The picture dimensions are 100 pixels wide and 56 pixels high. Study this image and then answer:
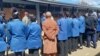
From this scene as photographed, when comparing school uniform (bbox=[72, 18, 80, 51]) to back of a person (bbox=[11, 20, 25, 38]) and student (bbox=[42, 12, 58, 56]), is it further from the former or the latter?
back of a person (bbox=[11, 20, 25, 38])

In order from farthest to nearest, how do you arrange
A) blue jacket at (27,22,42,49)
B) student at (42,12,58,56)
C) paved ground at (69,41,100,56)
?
1. paved ground at (69,41,100,56)
2. student at (42,12,58,56)
3. blue jacket at (27,22,42,49)

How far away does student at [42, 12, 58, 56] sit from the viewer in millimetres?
8438

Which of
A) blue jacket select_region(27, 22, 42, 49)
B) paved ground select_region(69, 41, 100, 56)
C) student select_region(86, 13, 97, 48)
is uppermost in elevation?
blue jacket select_region(27, 22, 42, 49)

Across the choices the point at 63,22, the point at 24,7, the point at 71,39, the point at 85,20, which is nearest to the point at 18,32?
the point at 63,22

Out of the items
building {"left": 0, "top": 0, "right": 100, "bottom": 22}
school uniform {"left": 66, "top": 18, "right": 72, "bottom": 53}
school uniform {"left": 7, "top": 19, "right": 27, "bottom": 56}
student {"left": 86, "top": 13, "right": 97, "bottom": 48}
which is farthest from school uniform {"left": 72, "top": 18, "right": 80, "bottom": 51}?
school uniform {"left": 7, "top": 19, "right": 27, "bottom": 56}

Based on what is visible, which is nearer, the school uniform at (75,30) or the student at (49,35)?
the student at (49,35)

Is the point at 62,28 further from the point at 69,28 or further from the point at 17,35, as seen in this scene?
the point at 17,35

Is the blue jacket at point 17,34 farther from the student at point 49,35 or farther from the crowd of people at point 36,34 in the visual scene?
the student at point 49,35

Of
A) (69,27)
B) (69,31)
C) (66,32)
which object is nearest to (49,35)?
(66,32)

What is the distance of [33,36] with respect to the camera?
7965 mm

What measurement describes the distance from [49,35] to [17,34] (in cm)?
133

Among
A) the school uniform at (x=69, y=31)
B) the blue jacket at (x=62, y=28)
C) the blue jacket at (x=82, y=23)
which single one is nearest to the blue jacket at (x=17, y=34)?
the blue jacket at (x=62, y=28)

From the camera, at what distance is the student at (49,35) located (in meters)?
8.44

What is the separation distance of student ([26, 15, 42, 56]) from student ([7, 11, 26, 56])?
23cm
